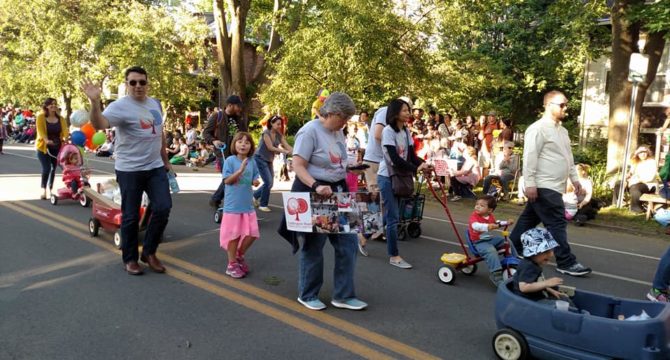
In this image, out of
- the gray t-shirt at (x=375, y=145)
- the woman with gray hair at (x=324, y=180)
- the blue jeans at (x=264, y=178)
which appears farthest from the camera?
the blue jeans at (x=264, y=178)

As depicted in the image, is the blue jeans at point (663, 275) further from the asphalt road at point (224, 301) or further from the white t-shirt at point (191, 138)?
the white t-shirt at point (191, 138)

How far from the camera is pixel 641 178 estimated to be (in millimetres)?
11172

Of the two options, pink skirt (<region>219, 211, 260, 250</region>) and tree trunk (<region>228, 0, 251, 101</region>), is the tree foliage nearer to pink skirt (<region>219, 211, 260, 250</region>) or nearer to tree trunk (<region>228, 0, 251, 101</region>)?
tree trunk (<region>228, 0, 251, 101</region>)

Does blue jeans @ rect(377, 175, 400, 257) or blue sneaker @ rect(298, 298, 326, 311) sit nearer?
blue sneaker @ rect(298, 298, 326, 311)

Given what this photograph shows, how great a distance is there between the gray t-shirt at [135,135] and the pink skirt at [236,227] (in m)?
0.97

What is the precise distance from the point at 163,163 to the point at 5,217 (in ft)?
14.0

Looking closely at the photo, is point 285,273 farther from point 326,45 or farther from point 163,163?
point 326,45

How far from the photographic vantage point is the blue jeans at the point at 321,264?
4.88 meters

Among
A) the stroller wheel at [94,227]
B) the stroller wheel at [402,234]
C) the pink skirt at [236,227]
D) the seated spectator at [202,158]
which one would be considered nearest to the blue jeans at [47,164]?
the stroller wheel at [94,227]

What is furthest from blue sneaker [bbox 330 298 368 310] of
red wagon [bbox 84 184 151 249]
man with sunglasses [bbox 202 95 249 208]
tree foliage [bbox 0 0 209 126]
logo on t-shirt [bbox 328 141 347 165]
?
tree foliage [bbox 0 0 209 126]

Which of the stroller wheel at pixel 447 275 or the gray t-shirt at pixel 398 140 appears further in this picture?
the gray t-shirt at pixel 398 140

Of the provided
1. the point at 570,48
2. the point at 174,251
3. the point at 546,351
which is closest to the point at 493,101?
the point at 570,48

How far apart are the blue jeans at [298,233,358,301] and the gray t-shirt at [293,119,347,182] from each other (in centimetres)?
55

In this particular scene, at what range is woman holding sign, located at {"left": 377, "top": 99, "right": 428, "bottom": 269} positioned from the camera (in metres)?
6.13
